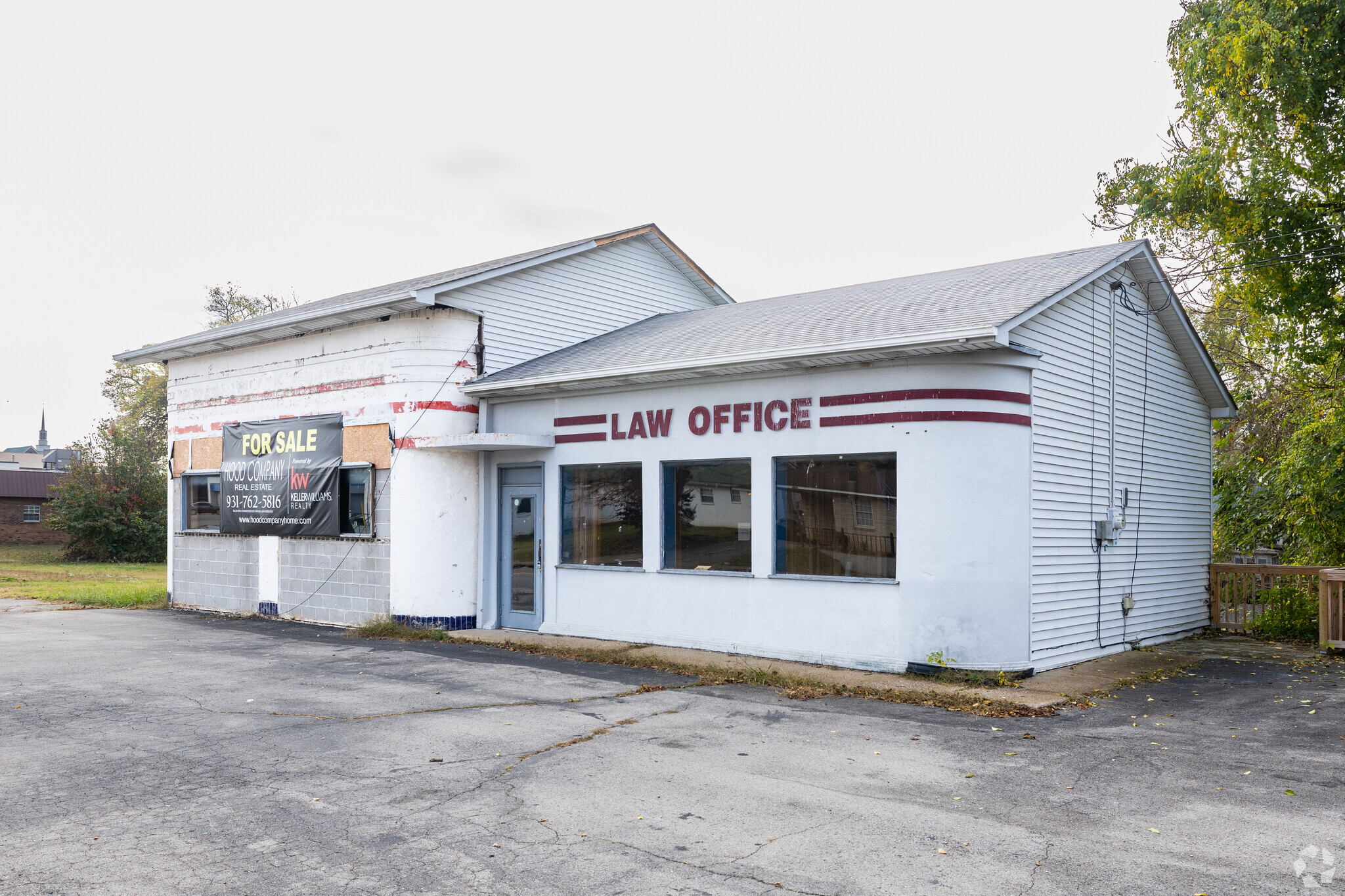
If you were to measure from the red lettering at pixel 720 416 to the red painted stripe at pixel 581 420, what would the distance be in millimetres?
1894

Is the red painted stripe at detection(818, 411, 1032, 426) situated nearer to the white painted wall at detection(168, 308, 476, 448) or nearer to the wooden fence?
the wooden fence

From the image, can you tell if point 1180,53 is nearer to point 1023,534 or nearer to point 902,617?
point 1023,534

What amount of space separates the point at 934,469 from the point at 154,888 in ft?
27.2

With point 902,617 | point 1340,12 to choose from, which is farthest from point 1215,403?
point 902,617

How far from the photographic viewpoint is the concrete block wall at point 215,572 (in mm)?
17781

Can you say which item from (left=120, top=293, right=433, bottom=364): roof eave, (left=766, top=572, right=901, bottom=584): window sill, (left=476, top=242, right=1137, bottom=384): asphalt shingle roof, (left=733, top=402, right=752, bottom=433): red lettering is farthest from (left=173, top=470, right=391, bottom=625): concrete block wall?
(left=766, top=572, right=901, bottom=584): window sill

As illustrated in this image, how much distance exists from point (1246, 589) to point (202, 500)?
18.4m

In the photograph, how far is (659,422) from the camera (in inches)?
520

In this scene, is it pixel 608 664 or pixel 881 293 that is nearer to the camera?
pixel 608 664

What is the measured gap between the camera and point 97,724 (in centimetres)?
859

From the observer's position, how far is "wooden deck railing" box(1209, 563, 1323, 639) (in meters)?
15.2

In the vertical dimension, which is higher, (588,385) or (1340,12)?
(1340,12)

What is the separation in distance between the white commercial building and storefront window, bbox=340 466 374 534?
0.20 ft
